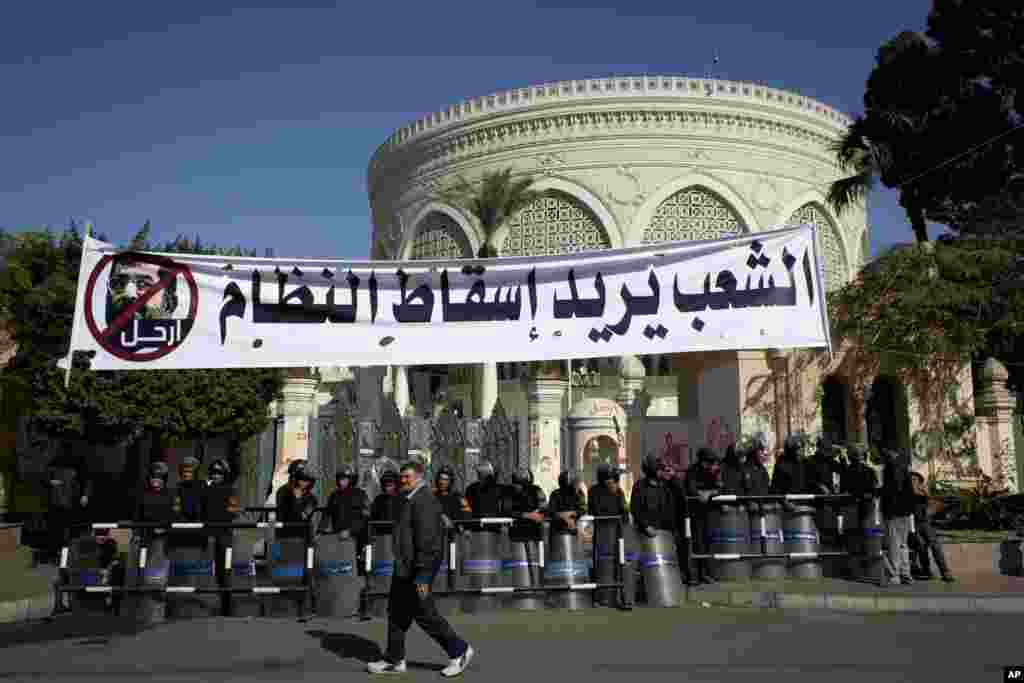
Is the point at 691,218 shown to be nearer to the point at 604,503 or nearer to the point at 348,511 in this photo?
the point at 604,503

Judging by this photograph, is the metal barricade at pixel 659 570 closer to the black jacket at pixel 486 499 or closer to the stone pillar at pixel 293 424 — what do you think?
the black jacket at pixel 486 499

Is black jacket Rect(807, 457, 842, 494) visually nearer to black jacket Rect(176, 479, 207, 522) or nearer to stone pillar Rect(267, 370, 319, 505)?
black jacket Rect(176, 479, 207, 522)

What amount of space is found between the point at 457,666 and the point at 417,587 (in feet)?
1.60

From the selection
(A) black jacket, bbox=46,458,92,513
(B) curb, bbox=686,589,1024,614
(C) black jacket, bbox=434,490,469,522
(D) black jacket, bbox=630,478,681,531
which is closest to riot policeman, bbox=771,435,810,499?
(B) curb, bbox=686,589,1024,614

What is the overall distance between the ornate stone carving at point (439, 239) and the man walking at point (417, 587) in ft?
75.8

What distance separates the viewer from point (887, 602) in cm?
712

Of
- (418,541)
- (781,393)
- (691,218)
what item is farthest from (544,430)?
(691,218)

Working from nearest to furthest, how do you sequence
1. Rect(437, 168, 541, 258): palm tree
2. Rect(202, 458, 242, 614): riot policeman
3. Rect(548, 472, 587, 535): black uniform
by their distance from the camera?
Rect(202, 458, 242, 614): riot policeman < Rect(548, 472, 587, 535): black uniform < Rect(437, 168, 541, 258): palm tree

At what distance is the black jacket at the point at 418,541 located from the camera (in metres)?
4.91

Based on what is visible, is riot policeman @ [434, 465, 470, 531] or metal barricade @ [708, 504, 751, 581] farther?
metal barricade @ [708, 504, 751, 581]

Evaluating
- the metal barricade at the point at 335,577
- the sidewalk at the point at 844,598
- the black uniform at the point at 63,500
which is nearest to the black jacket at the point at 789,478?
the sidewalk at the point at 844,598

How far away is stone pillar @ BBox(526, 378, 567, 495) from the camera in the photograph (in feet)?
45.1

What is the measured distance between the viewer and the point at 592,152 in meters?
26.7

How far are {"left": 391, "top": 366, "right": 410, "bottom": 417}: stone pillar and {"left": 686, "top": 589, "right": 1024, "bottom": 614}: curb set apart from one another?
71.2 ft
